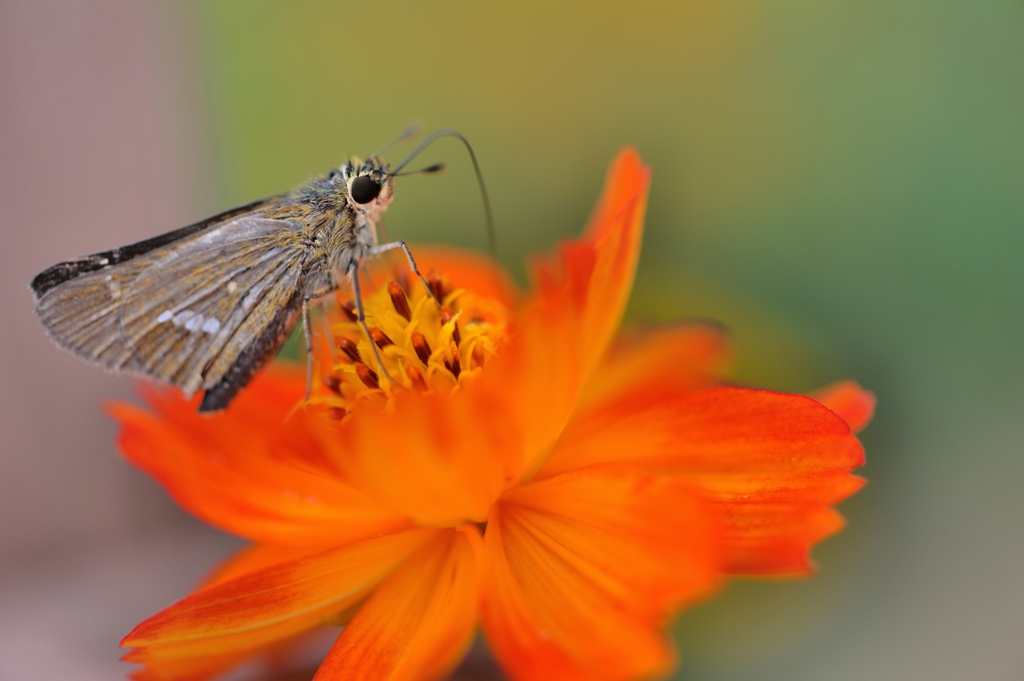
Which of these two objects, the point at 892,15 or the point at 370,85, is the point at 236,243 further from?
the point at 370,85

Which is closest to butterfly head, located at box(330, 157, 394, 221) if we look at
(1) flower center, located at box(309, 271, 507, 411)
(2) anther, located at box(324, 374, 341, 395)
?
(1) flower center, located at box(309, 271, 507, 411)

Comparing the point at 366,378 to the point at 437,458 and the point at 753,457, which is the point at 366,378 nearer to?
the point at 437,458

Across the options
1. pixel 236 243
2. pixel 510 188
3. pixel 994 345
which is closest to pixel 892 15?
pixel 994 345

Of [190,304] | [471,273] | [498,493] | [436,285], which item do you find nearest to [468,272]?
[471,273]

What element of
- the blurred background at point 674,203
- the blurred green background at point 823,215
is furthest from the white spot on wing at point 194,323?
the blurred green background at point 823,215

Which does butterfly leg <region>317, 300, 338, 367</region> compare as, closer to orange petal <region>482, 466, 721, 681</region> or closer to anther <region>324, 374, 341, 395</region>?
anther <region>324, 374, 341, 395</region>

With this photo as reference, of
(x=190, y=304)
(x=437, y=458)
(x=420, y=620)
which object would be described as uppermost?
(x=190, y=304)

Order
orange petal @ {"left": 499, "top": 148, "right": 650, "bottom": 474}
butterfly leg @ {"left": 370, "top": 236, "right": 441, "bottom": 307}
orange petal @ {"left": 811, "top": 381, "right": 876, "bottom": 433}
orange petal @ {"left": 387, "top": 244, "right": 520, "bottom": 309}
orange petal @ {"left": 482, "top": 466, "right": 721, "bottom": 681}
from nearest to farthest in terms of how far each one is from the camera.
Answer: orange petal @ {"left": 482, "top": 466, "right": 721, "bottom": 681} → orange petal @ {"left": 499, "top": 148, "right": 650, "bottom": 474} → orange petal @ {"left": 811, "top": 381, "right": 876, "bottom": 433} → butterfly leg @ {"left": 370, "top": 236, "right": 441, "bottom": 307} → orange petal @ {"left": 387, "top": 244, "right": 520, "bottom": 309}
